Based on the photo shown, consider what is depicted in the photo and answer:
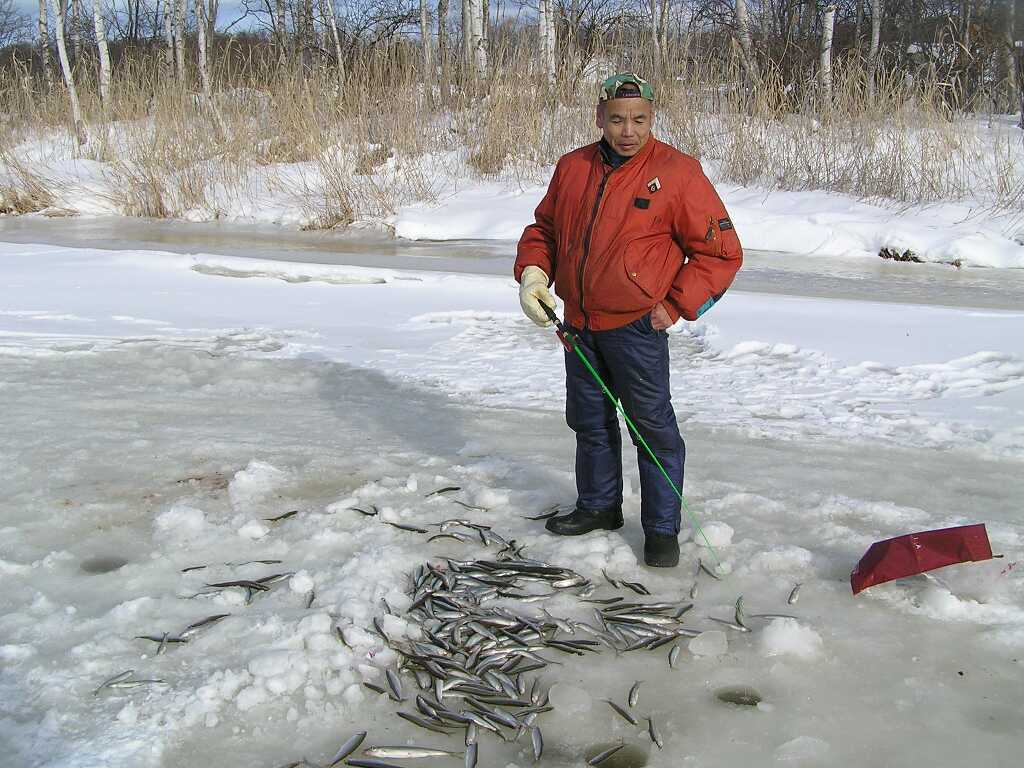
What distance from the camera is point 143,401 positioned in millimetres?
5098

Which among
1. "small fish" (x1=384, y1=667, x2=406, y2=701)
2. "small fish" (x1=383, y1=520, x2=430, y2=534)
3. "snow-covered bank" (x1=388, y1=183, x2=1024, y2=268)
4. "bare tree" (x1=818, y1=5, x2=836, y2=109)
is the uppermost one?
"bare tree" (x1=818, y1=5, x2=836, y2=109)

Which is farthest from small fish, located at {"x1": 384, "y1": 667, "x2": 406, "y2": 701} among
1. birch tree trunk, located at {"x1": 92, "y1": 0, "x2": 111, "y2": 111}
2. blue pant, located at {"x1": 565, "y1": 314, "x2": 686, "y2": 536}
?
birch tree trunk, located at {"x1": 92, "y1": 0, "x2": 111, "y2": 111}

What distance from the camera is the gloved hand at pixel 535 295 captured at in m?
3.21

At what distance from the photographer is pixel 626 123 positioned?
3.00 m

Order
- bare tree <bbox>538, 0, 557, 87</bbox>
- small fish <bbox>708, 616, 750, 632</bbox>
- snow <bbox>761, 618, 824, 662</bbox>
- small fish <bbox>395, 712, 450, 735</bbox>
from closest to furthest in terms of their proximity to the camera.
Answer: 1. small fish <bbox>395, 712, 450, 735</bbox>
2. snow <bbox>761, 618, 824, 662</bbox>
3. small fish <bbox>708, 616, 750, 632</bbox>
4. bare tree <bbox>538, 0, 557, 87</bbox>

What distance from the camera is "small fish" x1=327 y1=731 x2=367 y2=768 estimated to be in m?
2.31

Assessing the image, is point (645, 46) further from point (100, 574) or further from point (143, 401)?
point (100, 574)

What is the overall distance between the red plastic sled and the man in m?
0.62

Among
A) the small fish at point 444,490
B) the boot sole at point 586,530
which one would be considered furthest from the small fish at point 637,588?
the small fish at point 444,490

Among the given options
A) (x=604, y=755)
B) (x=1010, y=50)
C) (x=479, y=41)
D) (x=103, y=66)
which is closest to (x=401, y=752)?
(x=604, y=755)

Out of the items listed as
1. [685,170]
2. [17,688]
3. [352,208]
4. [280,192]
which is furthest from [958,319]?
[280,192]

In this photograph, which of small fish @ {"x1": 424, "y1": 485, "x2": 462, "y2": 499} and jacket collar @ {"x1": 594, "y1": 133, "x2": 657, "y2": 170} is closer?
jacket collar @ {"x1": 594, "y1": 133, "x2": 657, "y2": 170}

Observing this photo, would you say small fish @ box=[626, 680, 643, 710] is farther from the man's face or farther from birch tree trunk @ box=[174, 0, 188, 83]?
birch tree trunk @ box=[174, 0, 188, 83]

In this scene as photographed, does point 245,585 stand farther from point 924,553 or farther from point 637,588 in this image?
point 924,553
